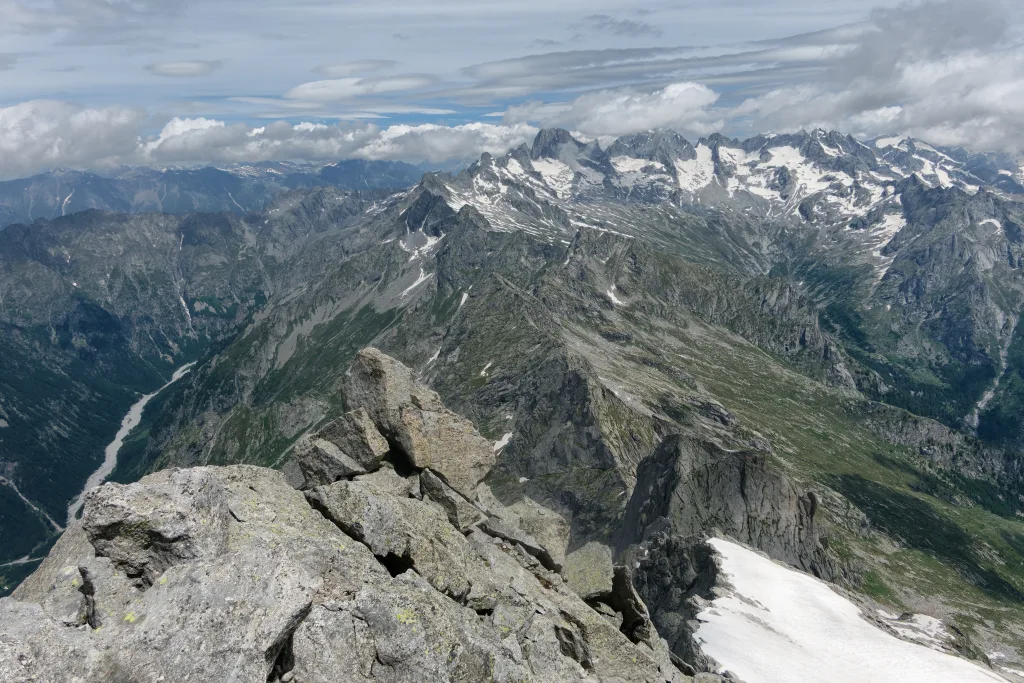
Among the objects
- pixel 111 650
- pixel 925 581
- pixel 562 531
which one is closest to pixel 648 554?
pixel 562 531

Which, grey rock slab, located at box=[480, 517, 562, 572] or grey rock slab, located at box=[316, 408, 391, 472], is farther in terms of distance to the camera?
grey rock slab, located at box=[480, 517, 562, 572]

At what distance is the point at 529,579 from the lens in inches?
1192

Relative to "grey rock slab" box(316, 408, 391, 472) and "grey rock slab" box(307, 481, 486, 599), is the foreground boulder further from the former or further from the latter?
"grey rock slab" box(316, 408, 391, 472)

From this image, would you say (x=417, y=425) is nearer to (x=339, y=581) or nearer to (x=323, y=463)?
(x=323, y=463)

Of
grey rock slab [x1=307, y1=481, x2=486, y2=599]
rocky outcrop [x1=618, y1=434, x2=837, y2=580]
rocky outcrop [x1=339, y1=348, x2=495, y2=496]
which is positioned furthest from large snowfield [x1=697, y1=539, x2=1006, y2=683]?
grey rock slab [x1=307, y1=481, x2=486, y2=599]

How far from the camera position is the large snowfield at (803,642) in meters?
46.3

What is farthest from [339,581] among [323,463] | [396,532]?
[323,463]

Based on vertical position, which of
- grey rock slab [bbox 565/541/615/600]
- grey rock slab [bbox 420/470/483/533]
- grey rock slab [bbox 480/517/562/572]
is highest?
grey rock slab [bbox 420/470/483/533]

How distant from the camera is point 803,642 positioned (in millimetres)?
52438

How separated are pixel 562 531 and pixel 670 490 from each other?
63.6m

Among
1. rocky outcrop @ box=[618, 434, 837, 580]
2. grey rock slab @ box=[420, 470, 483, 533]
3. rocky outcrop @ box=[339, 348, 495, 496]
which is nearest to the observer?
grey rock slab @ box=[420, 470, 483, 533]

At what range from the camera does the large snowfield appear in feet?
152

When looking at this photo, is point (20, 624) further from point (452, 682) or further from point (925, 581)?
point (925, 581)

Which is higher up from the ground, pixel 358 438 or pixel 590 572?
pixel 358 438
